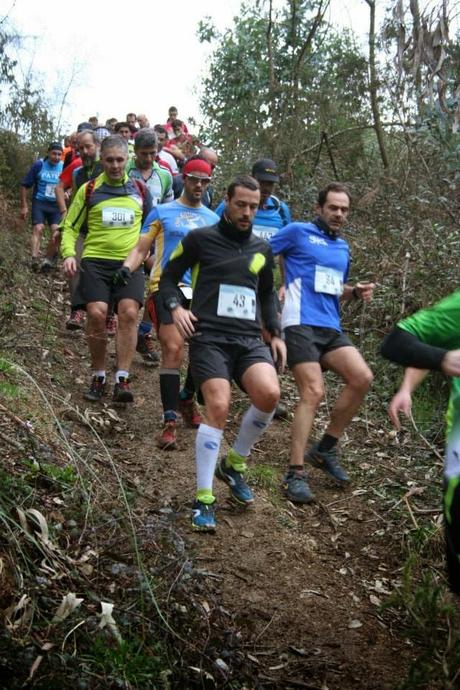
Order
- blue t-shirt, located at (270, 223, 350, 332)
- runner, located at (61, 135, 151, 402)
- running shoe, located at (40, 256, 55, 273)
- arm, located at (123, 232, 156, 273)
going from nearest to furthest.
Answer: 1. blue t-shirt, located at (270, 223, 350, 332)
2. arm, located at (123, 232, 156, 273)
3. runner, located at (61, 135, 151, 402)
4. running shoe, located at (40, 256, 55, 273)

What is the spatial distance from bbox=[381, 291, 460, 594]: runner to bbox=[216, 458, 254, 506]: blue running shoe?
2320mm

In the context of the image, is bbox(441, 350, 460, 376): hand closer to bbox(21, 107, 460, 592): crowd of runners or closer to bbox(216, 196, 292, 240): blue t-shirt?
bbox(21, 107, 460, 592): crowd of runners

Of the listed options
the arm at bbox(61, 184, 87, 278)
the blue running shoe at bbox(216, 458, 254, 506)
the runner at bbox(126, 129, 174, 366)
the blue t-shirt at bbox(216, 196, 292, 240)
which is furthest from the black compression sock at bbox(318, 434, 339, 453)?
the runner at bbox(126, 129, 174, 366)

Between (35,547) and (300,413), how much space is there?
9.25 feet

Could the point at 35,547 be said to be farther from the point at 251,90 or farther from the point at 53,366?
the point at 251,90

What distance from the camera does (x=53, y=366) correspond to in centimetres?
825

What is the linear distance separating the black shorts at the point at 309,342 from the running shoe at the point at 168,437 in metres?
1.08

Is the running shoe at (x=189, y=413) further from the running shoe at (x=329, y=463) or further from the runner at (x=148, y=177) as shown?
the runner at (x=148, y=177)

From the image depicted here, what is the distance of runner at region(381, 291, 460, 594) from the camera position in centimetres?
334

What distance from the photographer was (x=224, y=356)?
5.56 meters

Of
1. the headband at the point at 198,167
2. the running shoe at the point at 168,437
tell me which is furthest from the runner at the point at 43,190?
the running shoe at the point at 168,437

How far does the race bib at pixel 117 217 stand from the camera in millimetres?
7754

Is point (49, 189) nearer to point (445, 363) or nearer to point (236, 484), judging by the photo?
point (236, 484)

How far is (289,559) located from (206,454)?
81 centimetres
